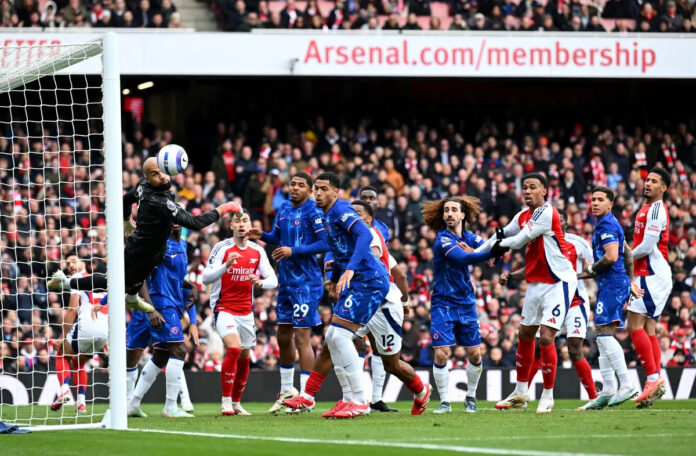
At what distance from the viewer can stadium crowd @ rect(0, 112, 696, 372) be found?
19.4 m

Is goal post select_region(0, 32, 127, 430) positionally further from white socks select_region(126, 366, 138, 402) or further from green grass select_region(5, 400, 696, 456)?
green grass select_region(5, 400, 696, 456)

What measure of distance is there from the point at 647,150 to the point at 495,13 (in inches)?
190

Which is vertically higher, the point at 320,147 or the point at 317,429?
the point at 320,147

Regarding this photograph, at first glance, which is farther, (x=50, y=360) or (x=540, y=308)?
(x=50, y=360)

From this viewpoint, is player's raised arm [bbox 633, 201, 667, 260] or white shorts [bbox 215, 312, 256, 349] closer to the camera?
white shorts [bbox 215, 312, 256, 349]

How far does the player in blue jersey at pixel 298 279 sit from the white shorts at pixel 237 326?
405 mm

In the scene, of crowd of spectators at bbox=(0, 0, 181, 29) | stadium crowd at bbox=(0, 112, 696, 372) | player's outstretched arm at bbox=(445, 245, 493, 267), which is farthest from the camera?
crowd of spectators at bbox=(0, 0, 181, 29)

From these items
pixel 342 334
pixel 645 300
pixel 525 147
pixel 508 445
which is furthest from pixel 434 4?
pixel 508 445

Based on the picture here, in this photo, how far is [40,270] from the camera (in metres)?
19.2

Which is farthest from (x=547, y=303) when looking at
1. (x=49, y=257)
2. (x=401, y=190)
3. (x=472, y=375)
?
(x=401, y=190)

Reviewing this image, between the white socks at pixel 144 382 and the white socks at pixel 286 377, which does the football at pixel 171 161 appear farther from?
the white socks at pixel 286 377

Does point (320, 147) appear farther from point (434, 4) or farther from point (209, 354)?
point (209, 354)

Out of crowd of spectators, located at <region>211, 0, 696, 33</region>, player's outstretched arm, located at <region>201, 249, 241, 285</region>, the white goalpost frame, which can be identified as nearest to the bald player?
the white goalpost frame

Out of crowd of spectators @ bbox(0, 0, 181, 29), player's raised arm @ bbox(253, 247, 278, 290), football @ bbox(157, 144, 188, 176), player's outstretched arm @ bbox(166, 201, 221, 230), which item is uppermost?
crowd of spectators @ bbox(0, 0, 181, 29)
